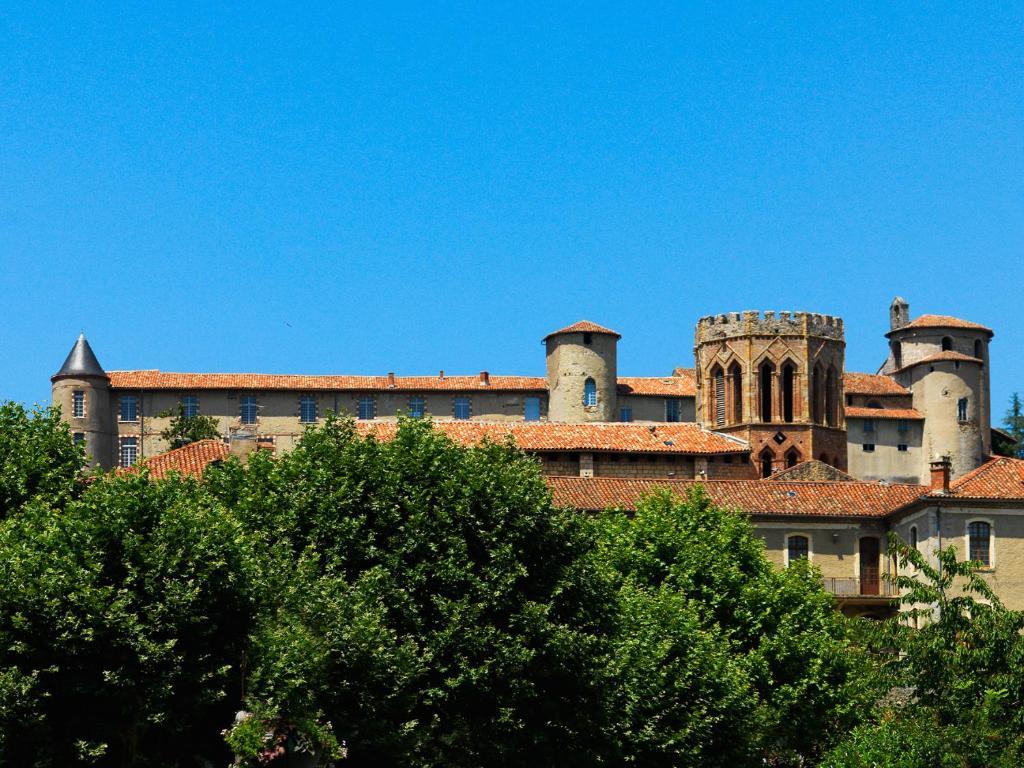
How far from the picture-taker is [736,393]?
10231 centimetres

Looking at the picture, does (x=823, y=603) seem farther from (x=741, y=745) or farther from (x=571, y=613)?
(x=571, y=613)

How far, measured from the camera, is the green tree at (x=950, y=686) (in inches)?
1433

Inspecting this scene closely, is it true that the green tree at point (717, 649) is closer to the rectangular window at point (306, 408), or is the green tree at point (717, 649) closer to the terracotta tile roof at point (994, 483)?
the terracotta tile roof at point (994, 483)

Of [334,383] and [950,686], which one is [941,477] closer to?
[950,686]

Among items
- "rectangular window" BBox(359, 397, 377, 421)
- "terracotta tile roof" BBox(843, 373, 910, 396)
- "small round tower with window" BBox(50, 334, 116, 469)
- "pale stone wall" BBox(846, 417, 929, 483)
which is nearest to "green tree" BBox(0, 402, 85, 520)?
"small round tower with window" BBox(50, 334, 116, 469)

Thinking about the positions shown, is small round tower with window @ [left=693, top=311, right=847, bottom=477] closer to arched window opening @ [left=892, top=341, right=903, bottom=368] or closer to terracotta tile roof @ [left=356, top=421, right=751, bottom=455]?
terracotta tile roof @ [left=356, top=421, right=751, bottom=455]

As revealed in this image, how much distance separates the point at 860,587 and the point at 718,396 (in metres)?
32.4

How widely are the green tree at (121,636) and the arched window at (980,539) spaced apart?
126 feet

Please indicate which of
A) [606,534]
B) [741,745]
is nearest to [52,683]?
[741,745]

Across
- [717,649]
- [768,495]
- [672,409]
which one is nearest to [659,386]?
[672,409]

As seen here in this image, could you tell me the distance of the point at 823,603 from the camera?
55062mm

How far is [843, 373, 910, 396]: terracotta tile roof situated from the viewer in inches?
4528

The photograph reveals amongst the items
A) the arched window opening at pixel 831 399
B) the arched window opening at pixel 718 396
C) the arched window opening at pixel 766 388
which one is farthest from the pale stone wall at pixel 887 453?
the arched window opening at pixel 718 396

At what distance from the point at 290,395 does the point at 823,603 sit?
187ft
